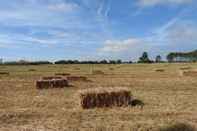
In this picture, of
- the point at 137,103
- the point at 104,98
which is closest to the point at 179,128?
the point at 104,98

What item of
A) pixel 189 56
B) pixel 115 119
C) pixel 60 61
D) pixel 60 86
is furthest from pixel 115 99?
pixel 189 56

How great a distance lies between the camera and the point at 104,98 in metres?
16.2

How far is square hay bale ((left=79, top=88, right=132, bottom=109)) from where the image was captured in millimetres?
16031

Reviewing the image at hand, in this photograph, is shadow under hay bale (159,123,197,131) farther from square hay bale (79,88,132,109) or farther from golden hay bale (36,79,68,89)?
golden hay bale (36,79,68,89)

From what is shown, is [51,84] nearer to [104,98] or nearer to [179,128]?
[104,98]

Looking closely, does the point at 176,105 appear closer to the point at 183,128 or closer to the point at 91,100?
the point at 91,100

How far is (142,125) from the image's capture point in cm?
1179

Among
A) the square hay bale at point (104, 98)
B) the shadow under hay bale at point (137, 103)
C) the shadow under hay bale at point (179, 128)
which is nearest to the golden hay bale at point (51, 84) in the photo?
the shadow under hay bale at point (137, 103)

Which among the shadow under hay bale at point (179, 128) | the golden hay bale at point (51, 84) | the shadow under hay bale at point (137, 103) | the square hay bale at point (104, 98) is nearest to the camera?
the shadow under hay bale at point (179, 128)

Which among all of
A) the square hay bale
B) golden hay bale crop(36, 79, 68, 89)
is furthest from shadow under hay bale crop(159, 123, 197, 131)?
golden hay bale crop(36, 79, 68, 89)

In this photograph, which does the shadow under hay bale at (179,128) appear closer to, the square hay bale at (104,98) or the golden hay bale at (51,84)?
the square hay bale at (104,98)

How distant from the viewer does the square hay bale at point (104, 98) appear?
1603 cm

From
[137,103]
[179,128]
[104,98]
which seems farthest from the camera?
[137,103]

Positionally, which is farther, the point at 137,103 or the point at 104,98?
the point at 137,103
